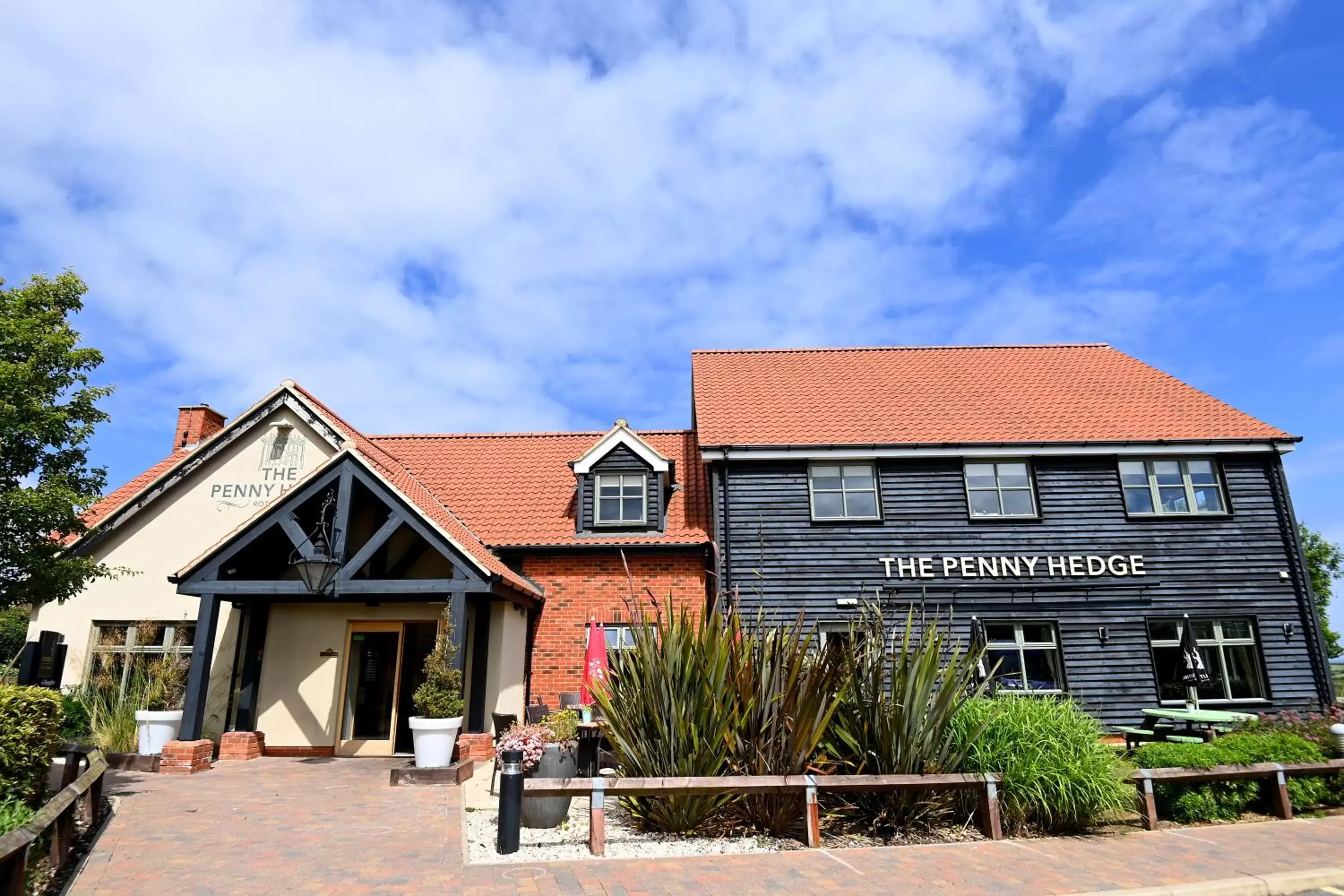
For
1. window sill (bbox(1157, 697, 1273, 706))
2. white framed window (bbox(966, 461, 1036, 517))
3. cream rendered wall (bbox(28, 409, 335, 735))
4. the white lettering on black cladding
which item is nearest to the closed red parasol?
the white lettering on black cladding

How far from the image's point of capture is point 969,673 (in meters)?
8.20

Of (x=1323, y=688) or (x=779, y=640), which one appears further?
(x=1323, y=688)

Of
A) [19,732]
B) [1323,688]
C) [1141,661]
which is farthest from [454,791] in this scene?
[1323,688]

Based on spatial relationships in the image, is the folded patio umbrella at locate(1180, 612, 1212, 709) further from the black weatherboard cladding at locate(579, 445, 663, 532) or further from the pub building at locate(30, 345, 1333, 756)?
the black weatherboard cladding at locate(579, 445, 663, 532)

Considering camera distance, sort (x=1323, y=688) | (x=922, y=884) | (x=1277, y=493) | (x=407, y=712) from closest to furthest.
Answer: (x=922, y=884) < (x=407, y=712) < (x=1323, y=688) < (x=1277, y=493)

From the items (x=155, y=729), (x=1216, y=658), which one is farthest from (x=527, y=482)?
(x=1216, y=658)

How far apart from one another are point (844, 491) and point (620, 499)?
433cm

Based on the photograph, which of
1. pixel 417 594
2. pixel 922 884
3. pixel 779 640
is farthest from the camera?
pixel 417 594

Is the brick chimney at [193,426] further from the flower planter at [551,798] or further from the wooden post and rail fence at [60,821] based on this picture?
the flower planter at [551,798]

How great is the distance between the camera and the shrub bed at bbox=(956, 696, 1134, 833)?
7719mm

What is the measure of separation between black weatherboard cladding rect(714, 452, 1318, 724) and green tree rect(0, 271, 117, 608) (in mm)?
9791

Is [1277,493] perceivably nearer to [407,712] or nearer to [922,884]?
[922,884]

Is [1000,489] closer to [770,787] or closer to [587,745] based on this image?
[587,745]

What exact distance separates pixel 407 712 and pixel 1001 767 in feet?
31.2
